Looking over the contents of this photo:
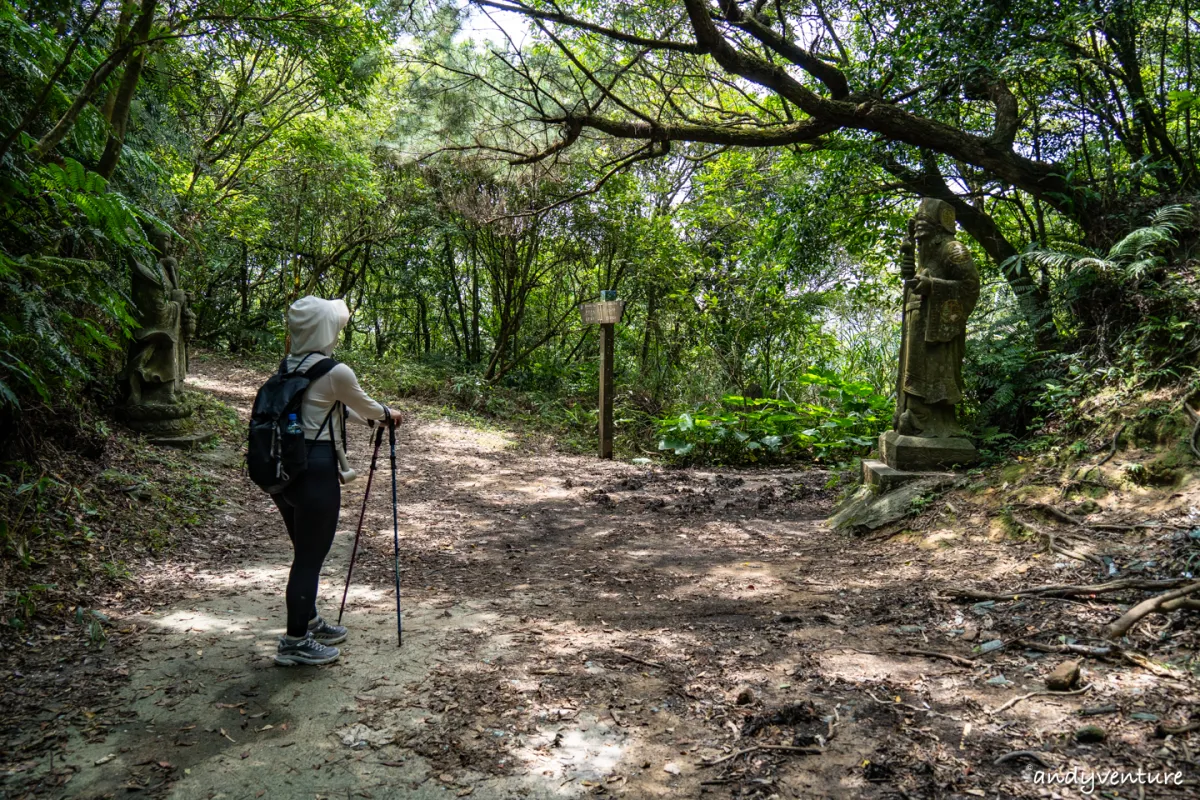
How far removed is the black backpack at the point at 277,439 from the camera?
3.12m

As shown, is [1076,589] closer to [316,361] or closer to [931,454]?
[931,454]

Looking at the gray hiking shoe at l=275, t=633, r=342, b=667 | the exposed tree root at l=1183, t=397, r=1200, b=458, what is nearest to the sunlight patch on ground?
the gray hiking shoe at l=275, t=633, r=342, b=667

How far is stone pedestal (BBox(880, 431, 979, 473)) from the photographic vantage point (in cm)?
615

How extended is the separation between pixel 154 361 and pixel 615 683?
658 cm

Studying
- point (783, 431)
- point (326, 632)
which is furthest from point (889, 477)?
point (326, 632)

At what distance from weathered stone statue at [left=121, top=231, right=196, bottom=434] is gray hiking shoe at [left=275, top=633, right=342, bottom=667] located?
16.5 ft

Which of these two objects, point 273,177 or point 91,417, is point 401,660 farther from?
point 273,177

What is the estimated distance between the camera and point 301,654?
3.36 meters

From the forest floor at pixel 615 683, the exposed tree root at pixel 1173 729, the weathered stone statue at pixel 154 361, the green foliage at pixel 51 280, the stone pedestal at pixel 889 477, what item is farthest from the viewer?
the weathered stone statue at pixel 154 361

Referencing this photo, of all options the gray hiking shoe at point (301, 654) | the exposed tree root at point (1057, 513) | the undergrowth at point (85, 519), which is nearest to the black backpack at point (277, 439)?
the gray hiking shoe at point (301, 654)

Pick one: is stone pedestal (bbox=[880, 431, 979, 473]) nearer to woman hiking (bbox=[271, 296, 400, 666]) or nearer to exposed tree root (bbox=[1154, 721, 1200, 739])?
exposed tree root (bbox=[1154, 721, 1200, 739])

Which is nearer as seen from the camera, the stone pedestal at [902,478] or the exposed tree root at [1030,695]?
the exposed tree root at [1030,695]

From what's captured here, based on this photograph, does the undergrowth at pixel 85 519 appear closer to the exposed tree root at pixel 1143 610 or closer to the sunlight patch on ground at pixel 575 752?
the sunlight patch on ground at pixel 575 752

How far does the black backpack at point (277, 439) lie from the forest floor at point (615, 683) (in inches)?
37.3
